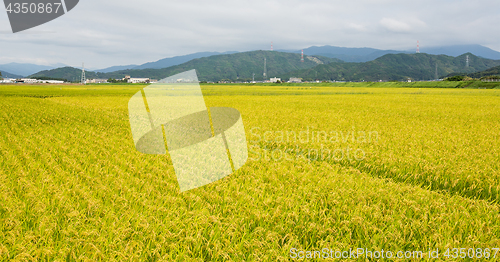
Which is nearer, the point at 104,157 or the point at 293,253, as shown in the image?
the point at 293,253

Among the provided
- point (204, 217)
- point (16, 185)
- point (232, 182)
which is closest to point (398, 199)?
point (232, 182)

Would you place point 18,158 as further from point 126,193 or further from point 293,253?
point 293,253

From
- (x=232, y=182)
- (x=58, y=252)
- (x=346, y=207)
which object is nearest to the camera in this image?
(x=58, y=252)

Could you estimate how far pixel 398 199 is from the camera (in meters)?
4.49

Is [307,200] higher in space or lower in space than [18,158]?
lower

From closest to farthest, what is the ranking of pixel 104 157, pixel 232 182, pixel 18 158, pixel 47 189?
1. pixel 47 189
2. pixel 232 182
3. pixel 18 158
4. pixel 104 157

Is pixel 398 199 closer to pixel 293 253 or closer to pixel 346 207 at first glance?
pixel 346 207

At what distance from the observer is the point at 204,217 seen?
11.8ft

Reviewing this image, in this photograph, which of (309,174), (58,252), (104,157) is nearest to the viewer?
(58,252)

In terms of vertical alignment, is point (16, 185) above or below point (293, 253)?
above

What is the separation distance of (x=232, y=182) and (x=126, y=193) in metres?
1.73

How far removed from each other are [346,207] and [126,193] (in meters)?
3.30

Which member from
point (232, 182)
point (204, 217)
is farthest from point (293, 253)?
point (232, 182)

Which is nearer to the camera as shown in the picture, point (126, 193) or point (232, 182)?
point (126, 193)
